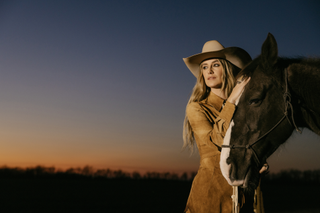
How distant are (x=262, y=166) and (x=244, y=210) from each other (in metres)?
0.60

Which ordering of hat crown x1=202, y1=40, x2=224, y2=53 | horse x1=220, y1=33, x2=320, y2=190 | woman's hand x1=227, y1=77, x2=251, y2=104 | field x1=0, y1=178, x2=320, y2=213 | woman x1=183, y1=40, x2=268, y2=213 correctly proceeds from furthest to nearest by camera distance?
field x1=0, y1=178, x2=320, y2=213 < hat crown x1=202, y1=40, x2=224, y2=53 < woman x1=183, y1=40, x2=268, y2=213 < woman's hand x1=227, y1=77, x2=251, y2=104 < horse x1=220, y1=33, x2=320, y2=190

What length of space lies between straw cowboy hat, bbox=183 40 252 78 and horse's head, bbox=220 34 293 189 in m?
0.90

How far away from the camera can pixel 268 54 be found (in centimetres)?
195

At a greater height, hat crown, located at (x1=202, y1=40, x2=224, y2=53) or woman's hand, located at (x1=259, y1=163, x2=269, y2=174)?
hat crown, located at (x1=202, y1=40, x2=224, y2=53)

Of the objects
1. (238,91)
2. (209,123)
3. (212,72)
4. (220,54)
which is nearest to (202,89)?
Result: (212,72)

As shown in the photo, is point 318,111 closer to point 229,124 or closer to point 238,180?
point 229,124

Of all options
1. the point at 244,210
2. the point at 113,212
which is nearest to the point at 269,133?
the point at 244,210

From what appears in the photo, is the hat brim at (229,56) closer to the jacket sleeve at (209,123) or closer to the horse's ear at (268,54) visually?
the jacket sleeve at (209,123)

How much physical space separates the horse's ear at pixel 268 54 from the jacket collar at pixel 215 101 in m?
0.90

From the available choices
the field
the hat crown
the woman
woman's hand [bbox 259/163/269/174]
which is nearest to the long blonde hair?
the woman

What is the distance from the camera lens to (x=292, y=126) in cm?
190

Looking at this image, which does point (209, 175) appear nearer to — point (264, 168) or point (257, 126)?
point (264, 168)

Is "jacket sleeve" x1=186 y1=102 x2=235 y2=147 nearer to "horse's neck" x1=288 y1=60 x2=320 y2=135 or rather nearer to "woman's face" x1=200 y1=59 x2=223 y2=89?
"woman's face" x1=200 y1=59 x2=223 y2=89

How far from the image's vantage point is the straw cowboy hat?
2851 mm
